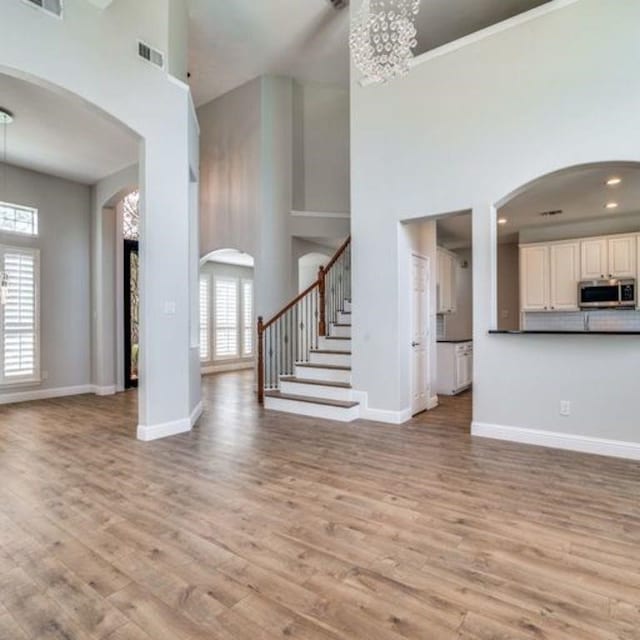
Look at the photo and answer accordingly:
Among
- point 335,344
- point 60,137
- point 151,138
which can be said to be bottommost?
point 335,344

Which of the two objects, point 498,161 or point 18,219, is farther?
point 18,219

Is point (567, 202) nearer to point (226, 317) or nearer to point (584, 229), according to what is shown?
point (584, 229)

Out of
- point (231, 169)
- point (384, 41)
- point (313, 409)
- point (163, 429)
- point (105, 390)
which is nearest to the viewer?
point (384, 41)

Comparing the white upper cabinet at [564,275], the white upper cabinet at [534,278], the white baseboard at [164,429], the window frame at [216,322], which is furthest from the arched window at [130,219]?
the white upper cabinet at [564,275]

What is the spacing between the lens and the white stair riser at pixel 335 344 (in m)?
6.13

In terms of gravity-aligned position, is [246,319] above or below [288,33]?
below

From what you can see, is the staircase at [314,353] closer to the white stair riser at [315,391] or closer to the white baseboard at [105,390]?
the white stair riser at [315,391]

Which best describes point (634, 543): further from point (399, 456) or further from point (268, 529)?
point (268, 529)

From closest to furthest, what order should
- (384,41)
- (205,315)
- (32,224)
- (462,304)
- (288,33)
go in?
(384,41) < (288,33) < (32,224) < (462,304) < (205,315)

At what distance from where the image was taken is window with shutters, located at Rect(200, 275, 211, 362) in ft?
32.5

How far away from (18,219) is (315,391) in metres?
5.46

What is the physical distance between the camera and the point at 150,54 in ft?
13.9

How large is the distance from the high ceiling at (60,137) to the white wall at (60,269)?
0.27 meters

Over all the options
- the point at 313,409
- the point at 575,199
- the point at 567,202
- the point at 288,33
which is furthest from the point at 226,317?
the point at 575,199
